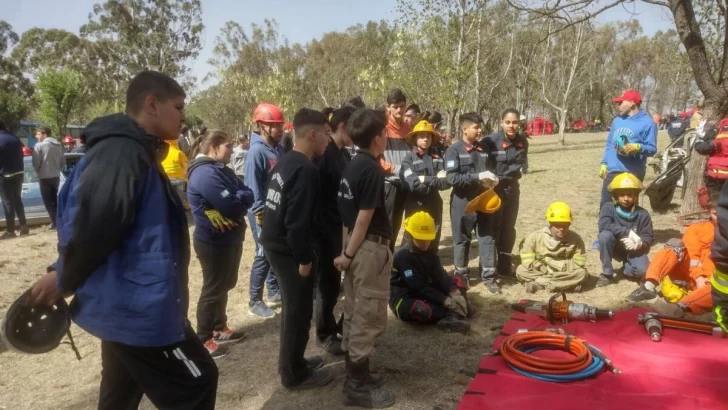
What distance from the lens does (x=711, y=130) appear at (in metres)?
6.26

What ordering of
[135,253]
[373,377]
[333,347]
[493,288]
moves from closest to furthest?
1. [135,253]
2. [373,377]
3. [333,347]
4. [493,288]

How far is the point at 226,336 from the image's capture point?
14.3 ft

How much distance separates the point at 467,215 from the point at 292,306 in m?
2.59

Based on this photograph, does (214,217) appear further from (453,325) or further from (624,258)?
(624,258)

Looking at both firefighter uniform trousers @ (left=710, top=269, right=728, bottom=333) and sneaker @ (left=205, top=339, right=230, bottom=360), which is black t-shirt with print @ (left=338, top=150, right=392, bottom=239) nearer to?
sneaker @ (left=205, top=339, right=230, bottom=360)

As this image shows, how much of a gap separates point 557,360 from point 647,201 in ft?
25.4

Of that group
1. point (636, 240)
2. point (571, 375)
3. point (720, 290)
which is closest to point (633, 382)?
point (571, 375)

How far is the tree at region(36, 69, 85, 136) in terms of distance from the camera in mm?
28589

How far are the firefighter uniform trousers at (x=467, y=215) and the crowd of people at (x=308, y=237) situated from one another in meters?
0.01

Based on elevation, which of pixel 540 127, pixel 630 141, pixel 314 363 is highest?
pixel 540 127

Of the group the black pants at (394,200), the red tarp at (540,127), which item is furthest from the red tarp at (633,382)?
the red tarp at (540,127)

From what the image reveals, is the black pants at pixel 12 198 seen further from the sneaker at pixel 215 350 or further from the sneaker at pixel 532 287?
the sneaker at pixel 532 287

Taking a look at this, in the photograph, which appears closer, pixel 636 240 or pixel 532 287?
pixel 532 287

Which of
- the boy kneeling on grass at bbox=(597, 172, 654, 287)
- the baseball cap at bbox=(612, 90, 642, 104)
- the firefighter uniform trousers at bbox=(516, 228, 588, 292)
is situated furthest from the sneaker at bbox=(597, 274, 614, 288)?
the baseball cap at bbox=(612, 90, 642, 104)
